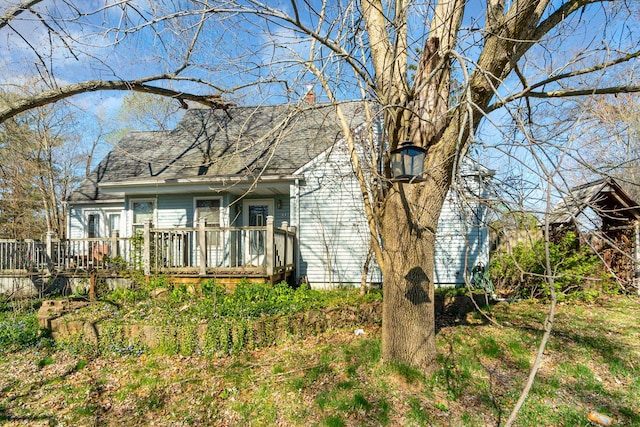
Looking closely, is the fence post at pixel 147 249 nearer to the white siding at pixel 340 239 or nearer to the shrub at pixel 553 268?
the white siding at pixel 340 239

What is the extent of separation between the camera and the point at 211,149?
11.5 metres

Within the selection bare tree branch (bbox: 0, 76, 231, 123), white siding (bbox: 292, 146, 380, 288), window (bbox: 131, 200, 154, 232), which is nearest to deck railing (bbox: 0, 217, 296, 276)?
white siding (bbox: 292, 146, 380, 288)

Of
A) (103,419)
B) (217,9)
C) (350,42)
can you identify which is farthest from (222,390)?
(350,42)

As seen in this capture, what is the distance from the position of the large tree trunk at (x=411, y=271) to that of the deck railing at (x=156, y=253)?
379 cm

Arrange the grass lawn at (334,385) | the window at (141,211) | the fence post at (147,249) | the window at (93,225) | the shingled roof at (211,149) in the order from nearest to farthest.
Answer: the grass lawn at (334,385) → the fence post at (147,249) → the shingled roof at (211,149) → the window at (141,211) → the window at (93,225)

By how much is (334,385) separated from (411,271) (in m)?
1.78

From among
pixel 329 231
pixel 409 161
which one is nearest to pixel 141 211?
pixel 329 231

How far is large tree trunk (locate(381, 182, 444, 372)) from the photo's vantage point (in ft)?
14.8

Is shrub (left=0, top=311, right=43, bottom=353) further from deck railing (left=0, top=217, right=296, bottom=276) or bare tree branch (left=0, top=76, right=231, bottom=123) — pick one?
bare tree branch (left=0, top=76, right=231, bottom=123)

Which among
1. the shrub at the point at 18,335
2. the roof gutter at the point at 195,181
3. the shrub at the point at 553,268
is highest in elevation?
the roof gutter at the point at 195,181

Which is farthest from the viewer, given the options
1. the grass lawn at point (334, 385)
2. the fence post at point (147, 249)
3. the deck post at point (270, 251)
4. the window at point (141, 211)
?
the window at point (141, 211)

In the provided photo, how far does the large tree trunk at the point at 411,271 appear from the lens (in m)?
4.50

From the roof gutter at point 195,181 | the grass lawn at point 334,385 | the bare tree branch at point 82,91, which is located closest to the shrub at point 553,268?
the grass lawn at point 334,385

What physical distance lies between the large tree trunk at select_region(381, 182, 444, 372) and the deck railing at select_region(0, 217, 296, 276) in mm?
3787
